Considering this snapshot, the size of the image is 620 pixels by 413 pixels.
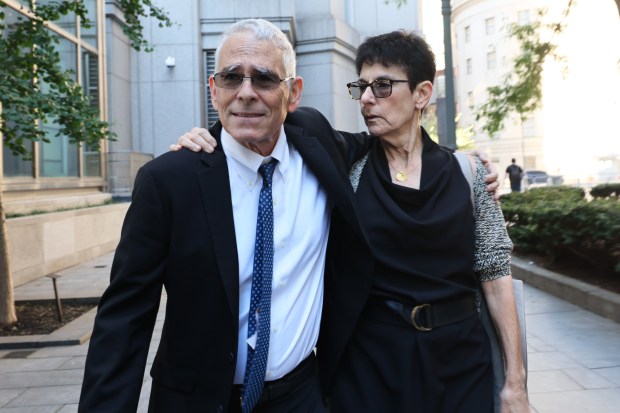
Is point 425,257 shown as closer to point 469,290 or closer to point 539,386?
point 469,290

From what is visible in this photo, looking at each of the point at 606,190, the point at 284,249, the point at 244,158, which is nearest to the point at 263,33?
the point at 244,158

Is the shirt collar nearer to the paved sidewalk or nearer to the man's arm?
the man's arm

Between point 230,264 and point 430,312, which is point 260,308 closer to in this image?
point 230,264

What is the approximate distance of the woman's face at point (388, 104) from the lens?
246 centimetres

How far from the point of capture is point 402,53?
2475 mm

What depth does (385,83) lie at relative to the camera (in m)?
2.46

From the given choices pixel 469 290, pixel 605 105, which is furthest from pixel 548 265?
pixel 605 105

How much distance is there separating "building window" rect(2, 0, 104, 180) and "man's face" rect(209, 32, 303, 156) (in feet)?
32.2

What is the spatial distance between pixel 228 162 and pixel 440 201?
841 millimetres

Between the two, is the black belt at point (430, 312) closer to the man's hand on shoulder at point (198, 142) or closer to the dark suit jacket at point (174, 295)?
the dark suit jacket at point (174, 295)

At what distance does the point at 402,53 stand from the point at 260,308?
1182mm

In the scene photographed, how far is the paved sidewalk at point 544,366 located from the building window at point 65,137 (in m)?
5.38

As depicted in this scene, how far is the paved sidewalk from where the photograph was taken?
459 centimetres

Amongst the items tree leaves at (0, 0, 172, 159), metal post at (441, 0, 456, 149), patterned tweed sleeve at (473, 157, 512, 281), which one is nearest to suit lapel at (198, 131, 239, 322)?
patterned tweed sleeve at (473, 157, 512, 281)
